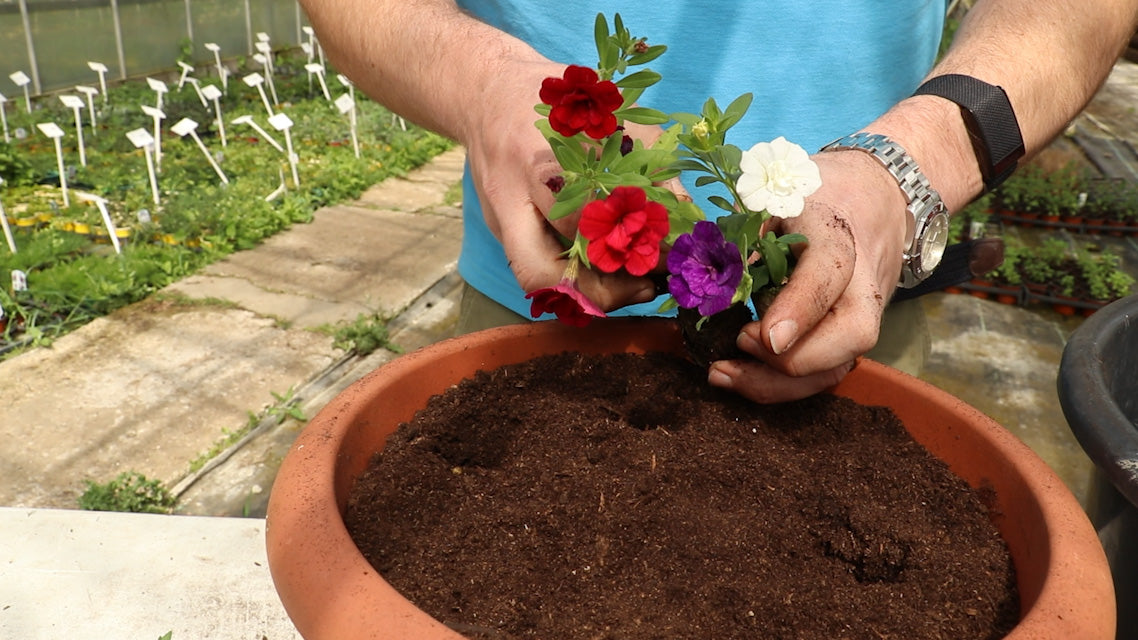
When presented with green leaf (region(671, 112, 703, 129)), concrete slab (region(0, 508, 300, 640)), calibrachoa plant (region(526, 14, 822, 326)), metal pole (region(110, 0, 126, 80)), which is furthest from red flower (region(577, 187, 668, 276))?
metal pole (region(110, 0, 126, 80))

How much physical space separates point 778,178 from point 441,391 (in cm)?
51

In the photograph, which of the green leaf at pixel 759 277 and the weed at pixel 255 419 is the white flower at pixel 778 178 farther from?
the weed at pixel 255 419

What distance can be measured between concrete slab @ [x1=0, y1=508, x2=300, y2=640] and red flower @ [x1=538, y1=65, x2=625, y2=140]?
2.57ft

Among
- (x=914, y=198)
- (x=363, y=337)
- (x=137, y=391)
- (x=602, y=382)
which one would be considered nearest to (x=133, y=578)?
(x=602, y=382)

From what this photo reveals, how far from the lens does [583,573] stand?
2.84 feet

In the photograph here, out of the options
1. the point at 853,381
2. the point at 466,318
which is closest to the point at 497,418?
the point at 853,381

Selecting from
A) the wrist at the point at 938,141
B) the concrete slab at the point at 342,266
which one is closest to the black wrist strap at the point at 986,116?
the wrist at the point at 938,141

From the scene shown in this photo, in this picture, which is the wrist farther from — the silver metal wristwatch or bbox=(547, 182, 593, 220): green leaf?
bbox=(547, 182, 593, 220): green leaf

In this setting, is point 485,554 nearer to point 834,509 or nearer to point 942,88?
point 834,509

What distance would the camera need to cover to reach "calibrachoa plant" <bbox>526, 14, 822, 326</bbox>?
2.86 ft

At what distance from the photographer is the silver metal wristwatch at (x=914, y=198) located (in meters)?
1.08

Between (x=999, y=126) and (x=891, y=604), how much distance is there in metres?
0.67

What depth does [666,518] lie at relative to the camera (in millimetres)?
930

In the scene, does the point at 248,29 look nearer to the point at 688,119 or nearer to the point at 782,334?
the point at 688,119
